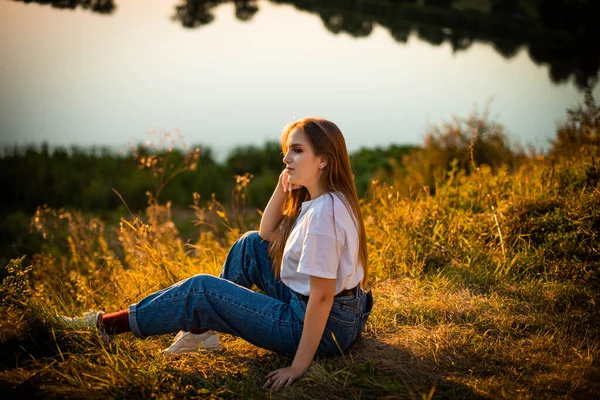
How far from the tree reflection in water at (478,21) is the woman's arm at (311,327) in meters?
10.7

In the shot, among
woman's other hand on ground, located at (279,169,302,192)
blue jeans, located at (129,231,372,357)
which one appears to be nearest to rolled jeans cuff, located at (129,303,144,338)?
blue jeans, located at (129,231,372,357)

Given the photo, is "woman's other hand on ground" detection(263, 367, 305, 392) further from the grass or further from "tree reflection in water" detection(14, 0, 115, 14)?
"tree reflection in water" detection(14, 0, 115, 14)

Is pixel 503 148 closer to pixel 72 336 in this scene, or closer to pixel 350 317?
pixel 350 317

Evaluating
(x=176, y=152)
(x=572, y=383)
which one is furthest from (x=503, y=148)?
(x=176, y=152)

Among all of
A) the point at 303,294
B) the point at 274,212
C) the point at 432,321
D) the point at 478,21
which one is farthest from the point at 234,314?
the point at 478,21

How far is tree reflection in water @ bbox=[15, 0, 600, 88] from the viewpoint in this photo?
12.8 m

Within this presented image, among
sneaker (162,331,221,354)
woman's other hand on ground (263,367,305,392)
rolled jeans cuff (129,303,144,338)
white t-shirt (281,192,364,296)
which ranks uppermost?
white t-shirt (281,192,364,296)

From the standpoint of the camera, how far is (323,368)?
2.53 m


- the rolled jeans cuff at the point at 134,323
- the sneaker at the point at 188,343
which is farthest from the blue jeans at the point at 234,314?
the sneaker at the point at 188,343

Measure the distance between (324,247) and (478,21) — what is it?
1478 cm

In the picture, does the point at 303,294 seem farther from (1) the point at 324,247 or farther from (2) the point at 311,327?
(1) the point at 324,247

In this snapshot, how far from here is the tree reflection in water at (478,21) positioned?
1280 centimetres

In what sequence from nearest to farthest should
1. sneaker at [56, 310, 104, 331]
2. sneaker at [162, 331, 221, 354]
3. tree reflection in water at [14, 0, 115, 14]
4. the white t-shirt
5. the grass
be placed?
the white t-shirt → the grass → sneaker at [56, 310, 104, 331] → sneaker at [162, 331, 221, 354] → tree reflection in water at [14, 0, 115, 14]

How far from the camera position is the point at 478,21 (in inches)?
605
